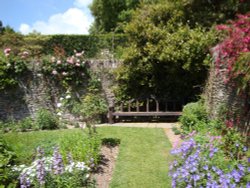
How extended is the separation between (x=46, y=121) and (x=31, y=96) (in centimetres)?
147

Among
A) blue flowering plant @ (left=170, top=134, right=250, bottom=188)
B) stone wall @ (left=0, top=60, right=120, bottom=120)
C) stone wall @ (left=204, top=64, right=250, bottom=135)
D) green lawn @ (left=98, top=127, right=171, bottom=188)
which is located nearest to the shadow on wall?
stone wall @ (left=0, top=60, right=120, bottom=120)

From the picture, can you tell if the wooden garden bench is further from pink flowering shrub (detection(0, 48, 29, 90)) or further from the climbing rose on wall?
pink flowering shrub (detection(0, 48, 29, 90))

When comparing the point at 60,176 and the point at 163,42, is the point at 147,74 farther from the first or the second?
the point at 60,176

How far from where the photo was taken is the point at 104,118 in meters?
10.5

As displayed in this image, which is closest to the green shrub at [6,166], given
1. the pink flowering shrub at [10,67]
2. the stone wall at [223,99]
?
the stone wall at [223,99]

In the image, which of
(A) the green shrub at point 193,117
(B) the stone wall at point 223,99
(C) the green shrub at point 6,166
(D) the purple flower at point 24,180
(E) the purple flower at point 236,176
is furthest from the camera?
(A) the green shrub at point 193,117

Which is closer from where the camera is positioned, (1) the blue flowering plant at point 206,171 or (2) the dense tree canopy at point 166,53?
(1) the blue flowering plant at point 206,171

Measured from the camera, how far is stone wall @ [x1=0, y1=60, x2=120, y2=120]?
1073 centimetres

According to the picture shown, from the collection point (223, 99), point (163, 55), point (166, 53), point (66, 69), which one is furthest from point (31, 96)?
point (223, 99)

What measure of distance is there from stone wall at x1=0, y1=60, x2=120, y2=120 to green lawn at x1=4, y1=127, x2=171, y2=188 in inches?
92.8

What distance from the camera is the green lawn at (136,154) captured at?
5.32 metres

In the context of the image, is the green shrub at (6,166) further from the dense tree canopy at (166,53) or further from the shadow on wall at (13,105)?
the dense tree canopy at (166,53)

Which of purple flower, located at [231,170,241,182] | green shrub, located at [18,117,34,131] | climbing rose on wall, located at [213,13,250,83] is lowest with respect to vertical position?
purple flower, located at [231,170,241,182]

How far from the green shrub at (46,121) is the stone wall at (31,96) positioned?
2.41ft
